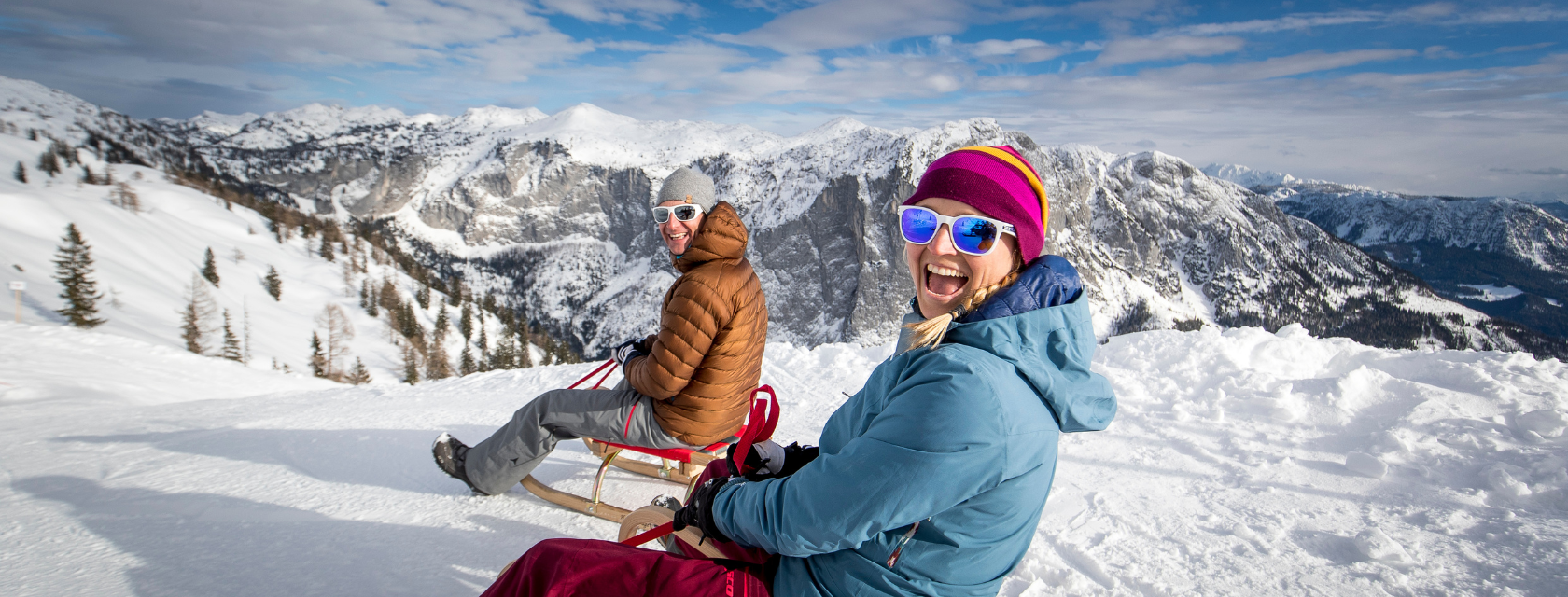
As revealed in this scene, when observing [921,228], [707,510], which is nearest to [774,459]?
[707,510]

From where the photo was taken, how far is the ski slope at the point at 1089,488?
347 cm

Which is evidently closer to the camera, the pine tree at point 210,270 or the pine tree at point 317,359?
the pine tree at point 317,359

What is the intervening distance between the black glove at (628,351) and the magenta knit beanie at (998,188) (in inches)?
108

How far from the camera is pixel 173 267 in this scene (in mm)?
44062

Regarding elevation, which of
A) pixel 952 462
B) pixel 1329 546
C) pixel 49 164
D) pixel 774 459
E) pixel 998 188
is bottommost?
pixel 1329 546

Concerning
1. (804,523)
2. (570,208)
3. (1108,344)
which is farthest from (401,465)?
(570,208)

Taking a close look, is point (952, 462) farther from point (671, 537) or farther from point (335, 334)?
point (335, 334)

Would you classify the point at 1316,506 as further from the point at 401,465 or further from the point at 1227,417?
the point at 401,465

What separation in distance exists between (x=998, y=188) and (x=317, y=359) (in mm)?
52687

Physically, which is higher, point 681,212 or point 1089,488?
point 681,212

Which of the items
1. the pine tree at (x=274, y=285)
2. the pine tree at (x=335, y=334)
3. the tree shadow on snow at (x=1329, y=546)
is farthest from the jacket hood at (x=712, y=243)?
the pine tree at (x=274, y=285)

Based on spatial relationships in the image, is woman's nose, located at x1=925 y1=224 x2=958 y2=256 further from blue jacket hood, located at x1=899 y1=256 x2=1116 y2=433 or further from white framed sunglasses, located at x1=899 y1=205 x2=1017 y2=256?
blue jacket hood, located at x1=899 y1=256 x2=1116 y2=433

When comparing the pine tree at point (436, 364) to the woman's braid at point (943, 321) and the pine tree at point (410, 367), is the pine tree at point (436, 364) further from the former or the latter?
the woman's braid at point (943, 321)

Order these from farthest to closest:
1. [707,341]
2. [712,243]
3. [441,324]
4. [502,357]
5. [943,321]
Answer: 1. [441,324]
2. [502,357]
3. [712,243]
4. [707,341]
5. [943,321]
